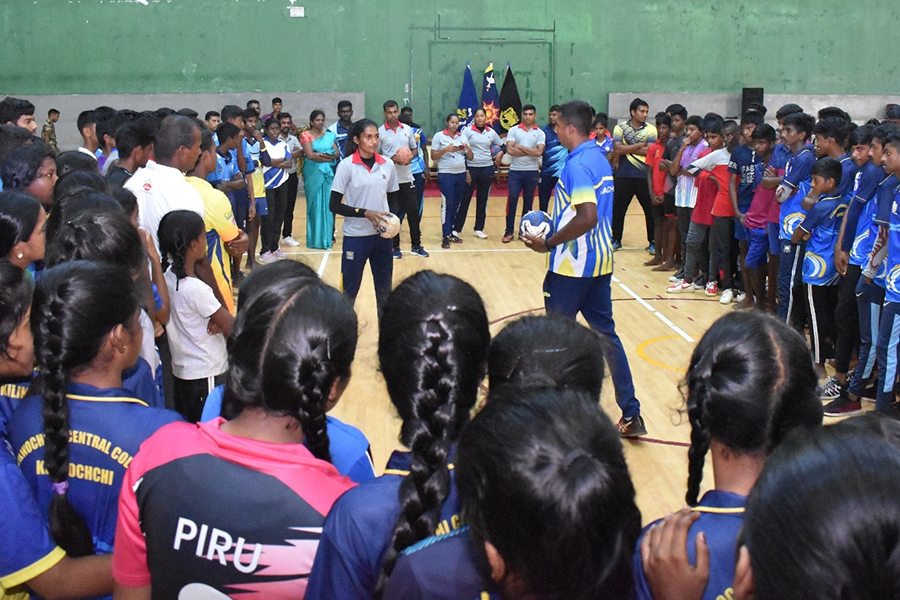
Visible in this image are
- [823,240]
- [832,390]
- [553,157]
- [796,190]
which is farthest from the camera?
[553,157]

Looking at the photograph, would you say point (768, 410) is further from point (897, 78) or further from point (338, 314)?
point (897, 78)

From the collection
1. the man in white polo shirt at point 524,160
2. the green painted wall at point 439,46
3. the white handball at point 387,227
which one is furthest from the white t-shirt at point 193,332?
the green painted wall at point 439,46

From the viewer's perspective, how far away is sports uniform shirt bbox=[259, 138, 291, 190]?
8710mm

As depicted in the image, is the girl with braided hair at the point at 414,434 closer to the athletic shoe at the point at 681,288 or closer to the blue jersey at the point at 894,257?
the blue jersey at the point at 894,257

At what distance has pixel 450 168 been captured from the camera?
9.89 m

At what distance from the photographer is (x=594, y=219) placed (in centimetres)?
414

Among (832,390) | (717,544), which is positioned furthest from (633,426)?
(717,544)

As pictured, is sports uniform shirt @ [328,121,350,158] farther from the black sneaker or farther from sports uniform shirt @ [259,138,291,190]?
the black sneaker

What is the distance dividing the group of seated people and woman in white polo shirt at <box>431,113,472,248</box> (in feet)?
25.9

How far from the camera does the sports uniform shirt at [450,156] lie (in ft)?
32.4

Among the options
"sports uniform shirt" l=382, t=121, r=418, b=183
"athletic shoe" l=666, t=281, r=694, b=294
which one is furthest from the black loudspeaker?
"athletic shoe" l=666, t=281, r=694, b=294

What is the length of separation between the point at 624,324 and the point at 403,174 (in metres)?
3.50

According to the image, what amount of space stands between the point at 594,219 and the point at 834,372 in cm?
251

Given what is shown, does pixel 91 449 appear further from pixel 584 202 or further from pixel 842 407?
pixel 842 407
